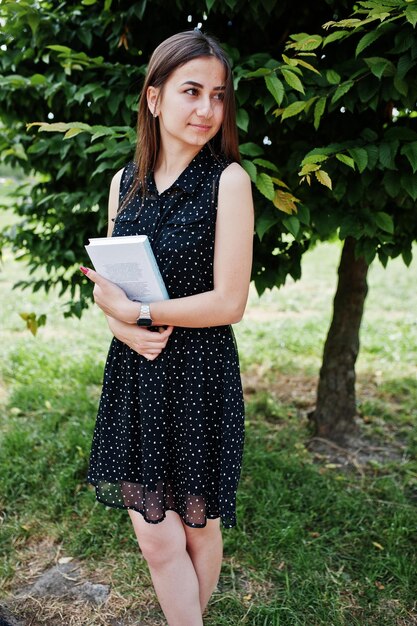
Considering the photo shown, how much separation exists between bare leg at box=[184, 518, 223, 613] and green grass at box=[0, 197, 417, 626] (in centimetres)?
30

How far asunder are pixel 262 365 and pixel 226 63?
3.35 m

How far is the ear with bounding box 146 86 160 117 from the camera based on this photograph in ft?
6.26

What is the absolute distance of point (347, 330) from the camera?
3.65 meters

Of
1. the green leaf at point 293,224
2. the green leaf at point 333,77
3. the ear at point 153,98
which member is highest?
the green leaf at point 333,77

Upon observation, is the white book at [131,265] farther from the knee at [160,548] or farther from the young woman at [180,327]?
the knee at [160,548]

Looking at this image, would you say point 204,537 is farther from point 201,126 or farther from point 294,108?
point 294,108

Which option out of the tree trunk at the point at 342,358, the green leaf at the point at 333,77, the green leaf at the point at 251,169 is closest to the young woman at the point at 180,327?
the green leaf at the point at 251,169

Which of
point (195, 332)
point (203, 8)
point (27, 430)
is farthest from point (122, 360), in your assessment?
point (27, 430)

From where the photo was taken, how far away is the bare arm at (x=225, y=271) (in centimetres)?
180

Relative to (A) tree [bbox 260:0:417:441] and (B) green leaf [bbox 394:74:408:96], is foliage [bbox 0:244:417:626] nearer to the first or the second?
(A) tree [bbox 260:0:417:441]

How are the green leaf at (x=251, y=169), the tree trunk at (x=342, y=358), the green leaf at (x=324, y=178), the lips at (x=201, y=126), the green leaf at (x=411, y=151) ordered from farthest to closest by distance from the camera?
the tree trunk at (x=342, y=358) → the green leaf at (x=251, y=169) → the green leaf at (x=411, y=151) → the green leaf at (x=324, y=178) → the lips at (x=201, y=126)

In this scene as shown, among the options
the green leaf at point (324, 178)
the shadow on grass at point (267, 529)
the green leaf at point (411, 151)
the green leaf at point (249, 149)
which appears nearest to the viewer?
the green leaf at point (324, 178)

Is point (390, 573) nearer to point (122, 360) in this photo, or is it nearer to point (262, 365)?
point (122, 360)

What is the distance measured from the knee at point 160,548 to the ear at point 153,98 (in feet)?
4.42
